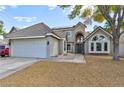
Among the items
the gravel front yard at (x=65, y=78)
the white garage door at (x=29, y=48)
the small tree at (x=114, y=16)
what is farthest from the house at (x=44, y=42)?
the gravel front yard at (x=65, y=78)

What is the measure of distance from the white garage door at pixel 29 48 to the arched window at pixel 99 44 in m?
11.5

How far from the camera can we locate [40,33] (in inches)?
837

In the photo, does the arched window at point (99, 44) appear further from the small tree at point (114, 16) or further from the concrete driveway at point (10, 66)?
the concrete driveway at point (10, 66)

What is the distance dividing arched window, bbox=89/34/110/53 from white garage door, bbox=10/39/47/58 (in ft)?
37.8

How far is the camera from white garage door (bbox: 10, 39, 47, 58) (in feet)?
68.0

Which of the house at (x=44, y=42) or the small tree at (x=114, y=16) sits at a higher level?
the small tree at (x=114, y=16)

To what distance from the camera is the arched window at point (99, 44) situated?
29438 millimetres

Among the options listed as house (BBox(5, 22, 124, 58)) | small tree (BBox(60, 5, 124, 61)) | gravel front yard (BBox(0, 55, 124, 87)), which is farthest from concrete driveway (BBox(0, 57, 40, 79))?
small tree (BBox(60, 5, 124, 61))

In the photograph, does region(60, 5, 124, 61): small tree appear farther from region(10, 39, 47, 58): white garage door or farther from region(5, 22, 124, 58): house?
region(10, 39, 47, 58): white garage door

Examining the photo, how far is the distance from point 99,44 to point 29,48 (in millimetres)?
12478
